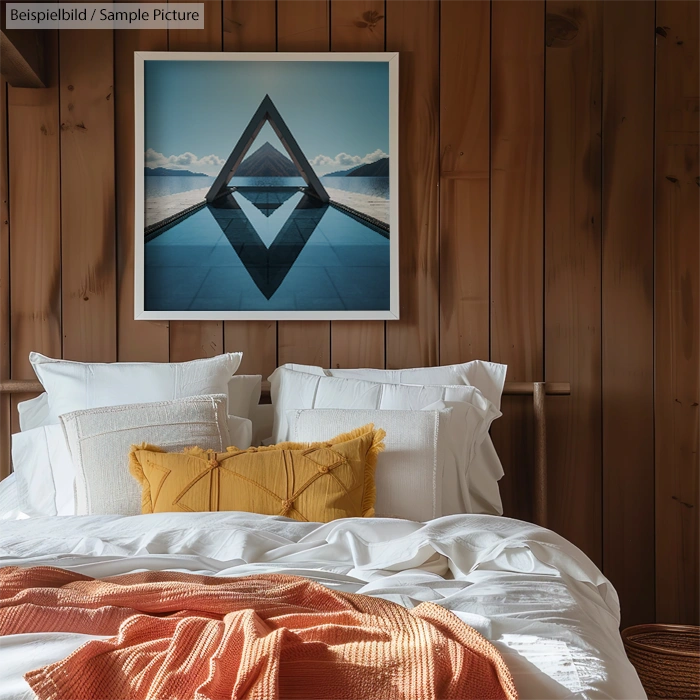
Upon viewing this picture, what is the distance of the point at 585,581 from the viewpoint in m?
1.31

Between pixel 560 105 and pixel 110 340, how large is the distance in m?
1.61

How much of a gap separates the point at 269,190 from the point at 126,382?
0.75 meters

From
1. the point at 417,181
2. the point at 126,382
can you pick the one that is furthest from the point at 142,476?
the point at 417,181

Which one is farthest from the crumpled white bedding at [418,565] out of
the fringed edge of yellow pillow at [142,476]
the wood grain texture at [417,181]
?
the wood grain texture at [417,181]

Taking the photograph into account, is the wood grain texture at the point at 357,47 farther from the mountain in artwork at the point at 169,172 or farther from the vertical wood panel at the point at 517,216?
the mountain in artwork at the point at 169,172

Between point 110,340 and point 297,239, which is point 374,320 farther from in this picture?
point 110,340

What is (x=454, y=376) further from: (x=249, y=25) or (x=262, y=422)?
(x=249, y=25)

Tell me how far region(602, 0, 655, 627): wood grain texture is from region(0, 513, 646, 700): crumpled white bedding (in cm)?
87

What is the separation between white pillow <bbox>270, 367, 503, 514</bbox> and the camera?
1940mm

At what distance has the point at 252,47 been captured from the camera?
7.39ft

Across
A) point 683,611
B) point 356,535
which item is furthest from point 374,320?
point 683,611

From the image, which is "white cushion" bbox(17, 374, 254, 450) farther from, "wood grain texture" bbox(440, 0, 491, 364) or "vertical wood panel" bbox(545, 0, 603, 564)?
"vertical wood panel" bbox(545, 0, 603, 564)

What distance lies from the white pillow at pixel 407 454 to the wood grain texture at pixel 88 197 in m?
0.85

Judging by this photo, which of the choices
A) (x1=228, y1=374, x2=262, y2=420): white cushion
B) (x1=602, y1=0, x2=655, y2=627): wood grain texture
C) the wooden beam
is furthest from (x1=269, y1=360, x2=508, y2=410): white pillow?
the wooden beam
